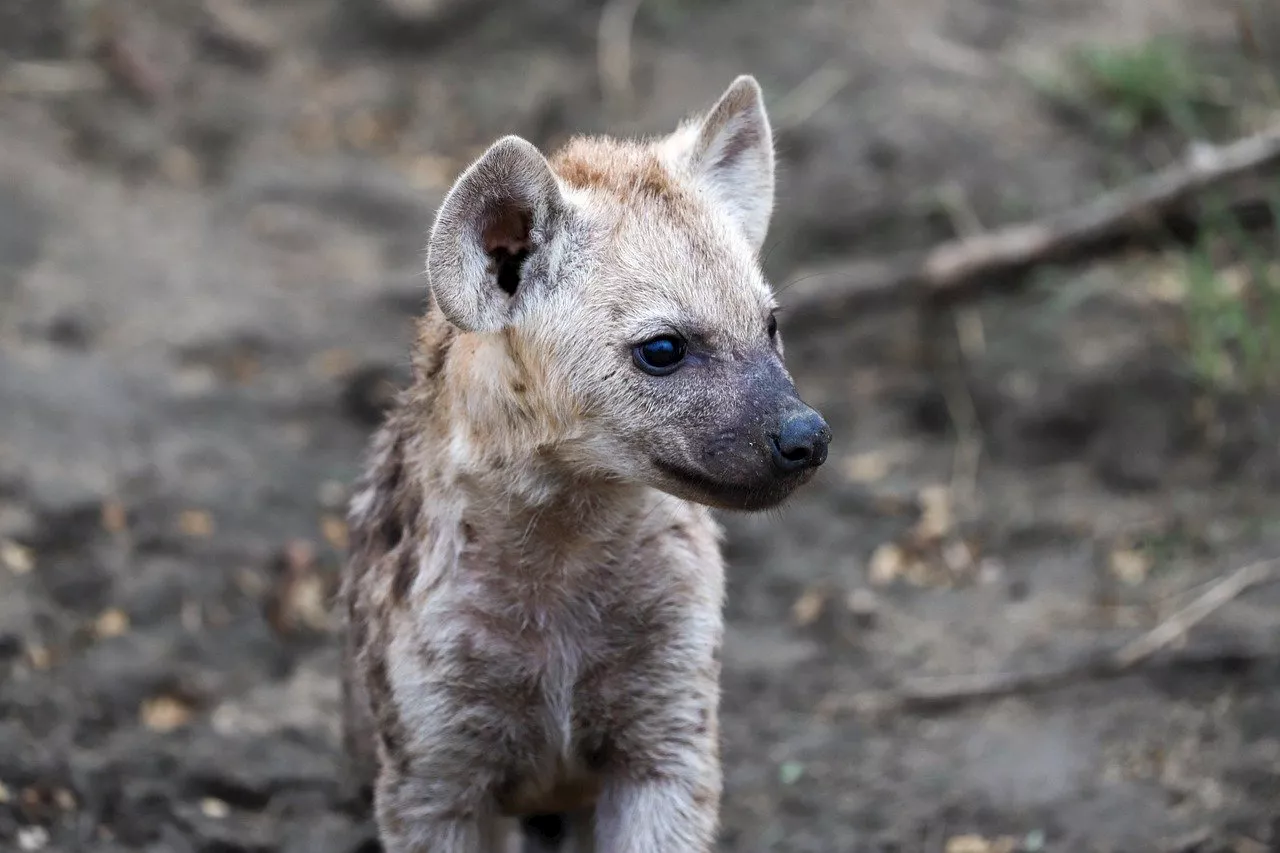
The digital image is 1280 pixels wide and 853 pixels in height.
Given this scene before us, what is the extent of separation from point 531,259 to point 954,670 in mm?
2335

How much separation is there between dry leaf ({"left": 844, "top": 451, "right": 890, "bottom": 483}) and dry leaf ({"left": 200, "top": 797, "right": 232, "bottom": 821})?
2.61m

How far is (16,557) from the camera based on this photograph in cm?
500

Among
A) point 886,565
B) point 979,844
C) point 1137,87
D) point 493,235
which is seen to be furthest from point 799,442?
point 1137,87

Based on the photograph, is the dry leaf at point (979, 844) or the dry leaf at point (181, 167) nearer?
the dry leaf at point (979, 844)

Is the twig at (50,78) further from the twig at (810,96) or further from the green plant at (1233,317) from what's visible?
the green plant at (1233,317)

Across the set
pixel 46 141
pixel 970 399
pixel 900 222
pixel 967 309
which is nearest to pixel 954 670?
pixel 970 399

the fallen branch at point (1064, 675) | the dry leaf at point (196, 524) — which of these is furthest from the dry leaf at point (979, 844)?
the dry leaf at point (196, 524)

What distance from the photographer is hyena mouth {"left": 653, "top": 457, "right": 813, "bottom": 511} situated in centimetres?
308

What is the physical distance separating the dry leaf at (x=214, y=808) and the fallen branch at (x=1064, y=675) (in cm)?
175

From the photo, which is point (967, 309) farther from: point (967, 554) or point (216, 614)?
point (216, 614)

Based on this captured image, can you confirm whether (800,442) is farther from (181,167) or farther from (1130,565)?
(181,167)

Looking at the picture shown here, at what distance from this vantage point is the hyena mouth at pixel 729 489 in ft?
10.1

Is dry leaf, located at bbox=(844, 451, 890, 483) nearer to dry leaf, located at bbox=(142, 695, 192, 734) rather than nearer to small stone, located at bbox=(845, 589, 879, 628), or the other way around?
small stone, located at bbox=(845, 589, 879, 628)

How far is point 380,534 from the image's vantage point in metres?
3.73
